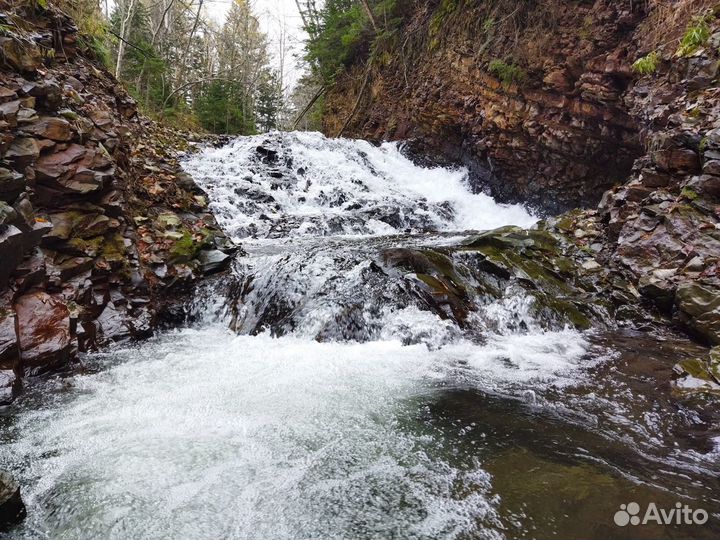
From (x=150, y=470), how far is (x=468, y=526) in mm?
1924

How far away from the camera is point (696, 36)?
262 inches

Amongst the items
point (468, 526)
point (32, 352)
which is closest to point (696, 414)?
point (468, 526)

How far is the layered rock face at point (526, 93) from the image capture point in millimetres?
9484

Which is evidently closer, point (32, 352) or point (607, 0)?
point (32, 352)

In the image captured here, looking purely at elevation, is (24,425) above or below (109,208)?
below

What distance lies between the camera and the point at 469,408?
3336 millimetres

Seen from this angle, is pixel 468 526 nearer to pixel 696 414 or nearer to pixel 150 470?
pixel 150 470

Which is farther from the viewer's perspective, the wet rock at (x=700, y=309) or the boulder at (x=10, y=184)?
the wet rock at (x=700, y=309)

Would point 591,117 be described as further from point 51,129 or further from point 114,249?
point 51,129

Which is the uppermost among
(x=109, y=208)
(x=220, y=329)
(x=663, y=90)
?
(x=663, y=90)

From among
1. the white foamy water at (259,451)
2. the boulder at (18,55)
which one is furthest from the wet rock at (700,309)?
the boulder at (18,55)

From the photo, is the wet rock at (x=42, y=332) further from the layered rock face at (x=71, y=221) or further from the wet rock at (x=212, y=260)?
the wet rock at (x=212, y=260)

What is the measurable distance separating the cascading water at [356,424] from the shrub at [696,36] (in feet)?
17.4

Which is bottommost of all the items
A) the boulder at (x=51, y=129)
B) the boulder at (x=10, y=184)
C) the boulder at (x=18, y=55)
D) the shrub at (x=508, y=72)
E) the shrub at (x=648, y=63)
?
the boulder at (x=10, y=184)
